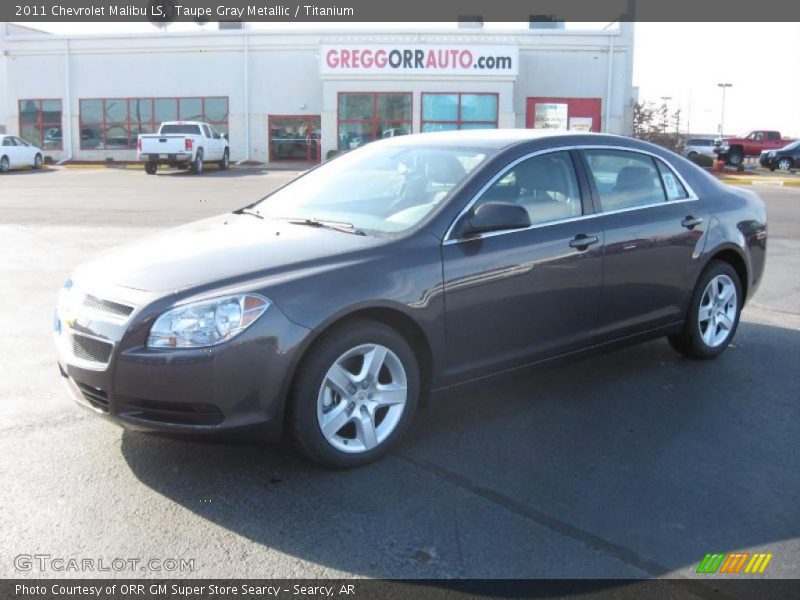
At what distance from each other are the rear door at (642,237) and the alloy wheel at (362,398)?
1620 millimetres

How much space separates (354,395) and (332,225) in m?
1.04

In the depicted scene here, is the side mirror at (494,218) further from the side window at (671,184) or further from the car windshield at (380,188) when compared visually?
the side window at (671,184)

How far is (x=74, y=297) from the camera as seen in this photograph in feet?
13.9

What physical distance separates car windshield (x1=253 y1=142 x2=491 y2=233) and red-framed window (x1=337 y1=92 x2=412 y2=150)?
31.7 meters

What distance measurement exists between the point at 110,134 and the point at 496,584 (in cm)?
3967

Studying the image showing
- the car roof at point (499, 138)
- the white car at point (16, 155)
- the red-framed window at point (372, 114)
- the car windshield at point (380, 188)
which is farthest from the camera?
the red-framed window at point (372, 114)

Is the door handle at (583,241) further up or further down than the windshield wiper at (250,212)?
further down

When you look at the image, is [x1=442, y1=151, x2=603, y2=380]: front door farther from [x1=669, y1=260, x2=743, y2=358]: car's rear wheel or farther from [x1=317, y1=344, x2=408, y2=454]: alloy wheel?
[x1=669, y1=260, x2=743, y2=358]: car's rear wheel

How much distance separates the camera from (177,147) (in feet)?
98.6

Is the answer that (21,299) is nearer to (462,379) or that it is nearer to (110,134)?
(462,379)

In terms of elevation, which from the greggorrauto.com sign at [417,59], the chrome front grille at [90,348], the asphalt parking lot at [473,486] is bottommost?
the asphalt parking lot at [473,486]

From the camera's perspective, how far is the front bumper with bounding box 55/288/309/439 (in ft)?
12.2

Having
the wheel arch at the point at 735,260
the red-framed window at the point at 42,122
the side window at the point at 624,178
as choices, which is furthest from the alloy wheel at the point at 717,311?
the red-framed window at the point at 42,122

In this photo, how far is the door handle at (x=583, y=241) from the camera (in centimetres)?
503
